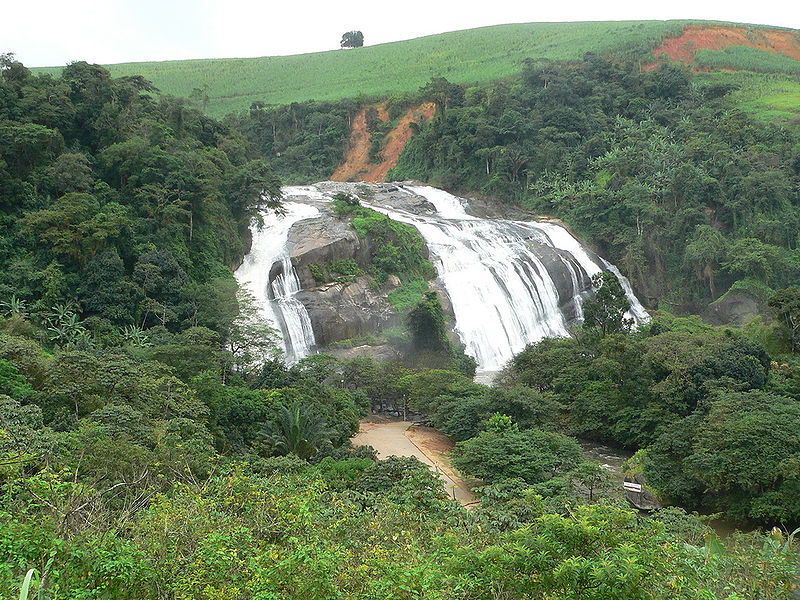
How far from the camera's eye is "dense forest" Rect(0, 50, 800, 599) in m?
7.36

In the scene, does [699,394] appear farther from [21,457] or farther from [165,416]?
[21,457]

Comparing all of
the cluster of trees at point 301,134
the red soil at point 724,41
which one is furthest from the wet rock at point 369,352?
the red soil at point 724,41

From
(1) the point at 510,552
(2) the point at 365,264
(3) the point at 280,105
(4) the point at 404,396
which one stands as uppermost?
(3) the point at 280,105

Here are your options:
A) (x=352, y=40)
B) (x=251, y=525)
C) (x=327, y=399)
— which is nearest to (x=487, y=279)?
(x=327, y=399)

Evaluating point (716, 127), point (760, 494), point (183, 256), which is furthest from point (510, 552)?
point (716, 127)

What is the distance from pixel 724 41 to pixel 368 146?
3922 centimetres

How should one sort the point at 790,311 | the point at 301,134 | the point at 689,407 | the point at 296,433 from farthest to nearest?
the point at 301,134 < the point at 790,311 < the point at 689,407 < the point at 296,433

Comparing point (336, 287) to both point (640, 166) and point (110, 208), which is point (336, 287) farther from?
point (640, 166)

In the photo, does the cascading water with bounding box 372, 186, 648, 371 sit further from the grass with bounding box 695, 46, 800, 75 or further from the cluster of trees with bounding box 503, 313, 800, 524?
the grass with bounding box 695, 46, 800, 75

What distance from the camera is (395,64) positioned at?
266 feet

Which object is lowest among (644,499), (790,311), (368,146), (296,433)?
(644,499)

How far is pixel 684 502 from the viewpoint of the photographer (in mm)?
18797

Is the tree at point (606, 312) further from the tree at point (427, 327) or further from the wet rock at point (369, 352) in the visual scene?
the wet rock at point (369, 352)

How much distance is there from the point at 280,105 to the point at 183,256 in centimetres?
4275
